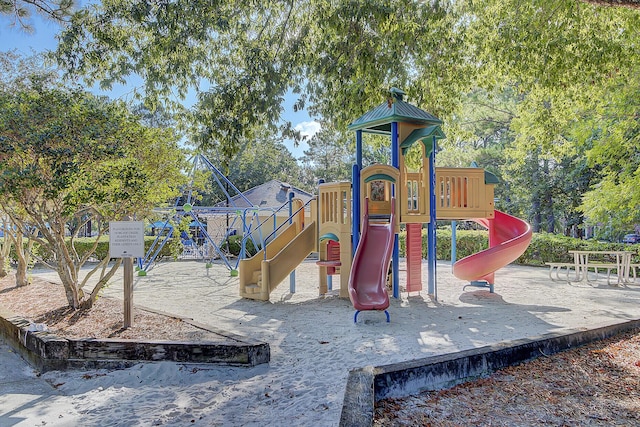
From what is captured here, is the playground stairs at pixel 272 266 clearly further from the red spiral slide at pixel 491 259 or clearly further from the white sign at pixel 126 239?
the white sign at pixel 126 239

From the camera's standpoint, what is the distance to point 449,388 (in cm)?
426

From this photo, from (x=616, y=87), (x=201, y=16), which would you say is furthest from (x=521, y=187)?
(x=201, y=16)

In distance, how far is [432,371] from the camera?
421cm

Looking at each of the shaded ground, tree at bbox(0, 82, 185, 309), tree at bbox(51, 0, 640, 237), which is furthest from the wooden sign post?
the shaded ground

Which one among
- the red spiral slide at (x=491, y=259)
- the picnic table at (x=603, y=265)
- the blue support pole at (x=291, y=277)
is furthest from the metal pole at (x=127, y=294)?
the picnic table at (x=603, y=265)

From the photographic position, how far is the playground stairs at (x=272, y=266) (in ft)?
32.4

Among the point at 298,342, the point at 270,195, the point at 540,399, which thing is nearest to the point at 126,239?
the point at 298,342

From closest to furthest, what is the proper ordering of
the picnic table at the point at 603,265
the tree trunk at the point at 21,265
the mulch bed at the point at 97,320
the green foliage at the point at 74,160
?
the mulch bed at the point at 97,320
the green foliage at the point at 74,160
the tree trunk at the point at 21,265
the picnic table at the point at 603,265

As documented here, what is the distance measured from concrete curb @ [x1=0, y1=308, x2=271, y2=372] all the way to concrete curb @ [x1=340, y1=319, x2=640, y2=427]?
1559 mm

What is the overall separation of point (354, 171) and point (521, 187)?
21728 mm

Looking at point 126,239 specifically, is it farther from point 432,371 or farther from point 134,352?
point 432,371

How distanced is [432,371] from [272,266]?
611cm

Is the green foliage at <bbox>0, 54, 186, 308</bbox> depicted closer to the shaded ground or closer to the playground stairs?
the playground stairs

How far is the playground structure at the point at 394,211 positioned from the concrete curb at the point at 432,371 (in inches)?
145
